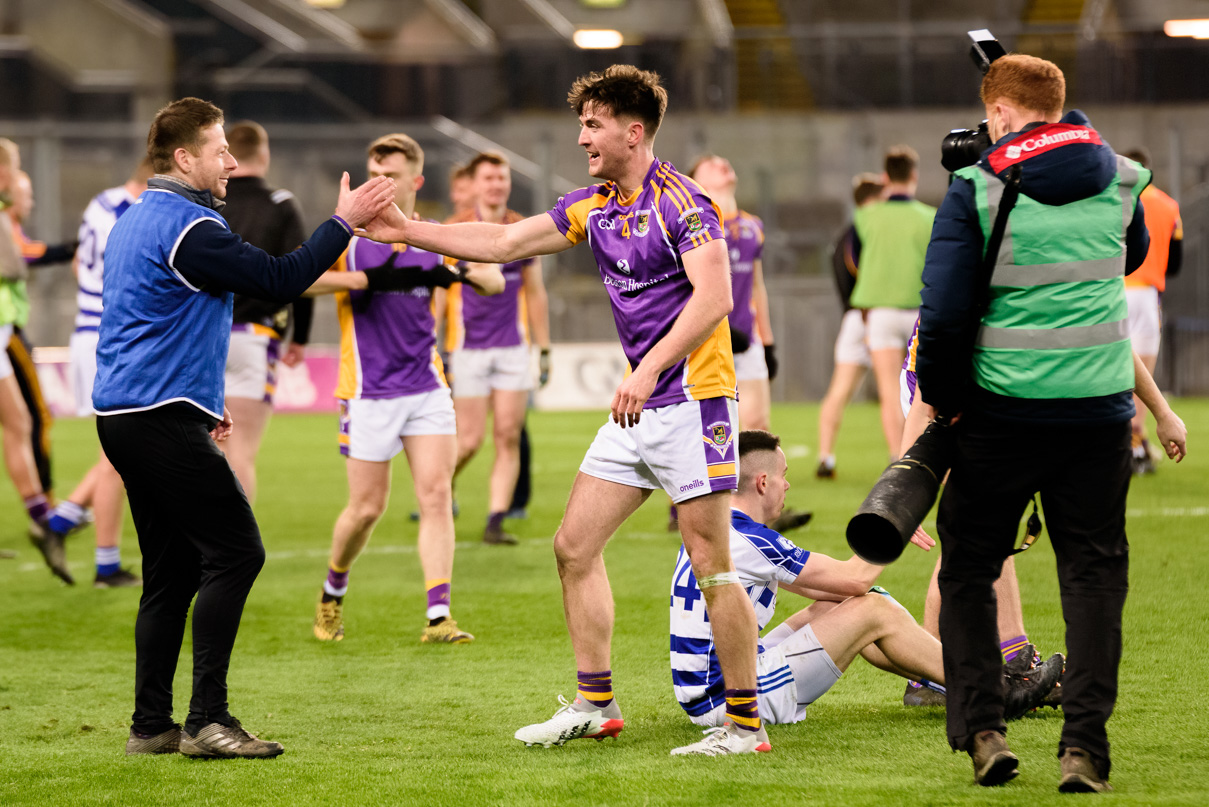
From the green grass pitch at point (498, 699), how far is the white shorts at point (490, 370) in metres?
0.99

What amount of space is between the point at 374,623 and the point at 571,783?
9.44 feet

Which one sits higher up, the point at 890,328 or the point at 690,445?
the point at 890,328

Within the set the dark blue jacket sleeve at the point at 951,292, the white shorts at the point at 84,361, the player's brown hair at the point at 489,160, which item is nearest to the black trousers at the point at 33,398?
the white shorts at the point at 84,361

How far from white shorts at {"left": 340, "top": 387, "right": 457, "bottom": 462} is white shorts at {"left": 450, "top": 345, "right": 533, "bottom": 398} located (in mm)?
2507

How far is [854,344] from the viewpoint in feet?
37.0

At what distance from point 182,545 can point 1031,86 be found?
2932mm

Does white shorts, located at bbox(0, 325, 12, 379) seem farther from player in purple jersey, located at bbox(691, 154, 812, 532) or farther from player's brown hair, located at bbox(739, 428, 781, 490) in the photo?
player's brown hair, located at bbox(739, 428, 781, 490)

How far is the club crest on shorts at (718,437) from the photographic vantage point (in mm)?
4129

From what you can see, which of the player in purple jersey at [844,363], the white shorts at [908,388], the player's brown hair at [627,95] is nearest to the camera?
the player's brown hair at [627,95]

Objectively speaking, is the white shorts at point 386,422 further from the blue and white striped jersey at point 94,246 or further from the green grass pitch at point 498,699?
the blue and white striped jersey at point 94,246

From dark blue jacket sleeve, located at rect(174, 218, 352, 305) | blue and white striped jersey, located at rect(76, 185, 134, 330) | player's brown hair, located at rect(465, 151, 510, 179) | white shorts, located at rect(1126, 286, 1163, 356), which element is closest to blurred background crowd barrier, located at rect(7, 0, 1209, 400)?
white shorts, located at rect(1126, 286, 1163, 356)

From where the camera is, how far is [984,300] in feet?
11.9

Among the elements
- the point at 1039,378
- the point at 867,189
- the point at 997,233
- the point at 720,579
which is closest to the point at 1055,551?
the point at 1039,378

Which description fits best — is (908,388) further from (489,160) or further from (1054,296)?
(489,160)
